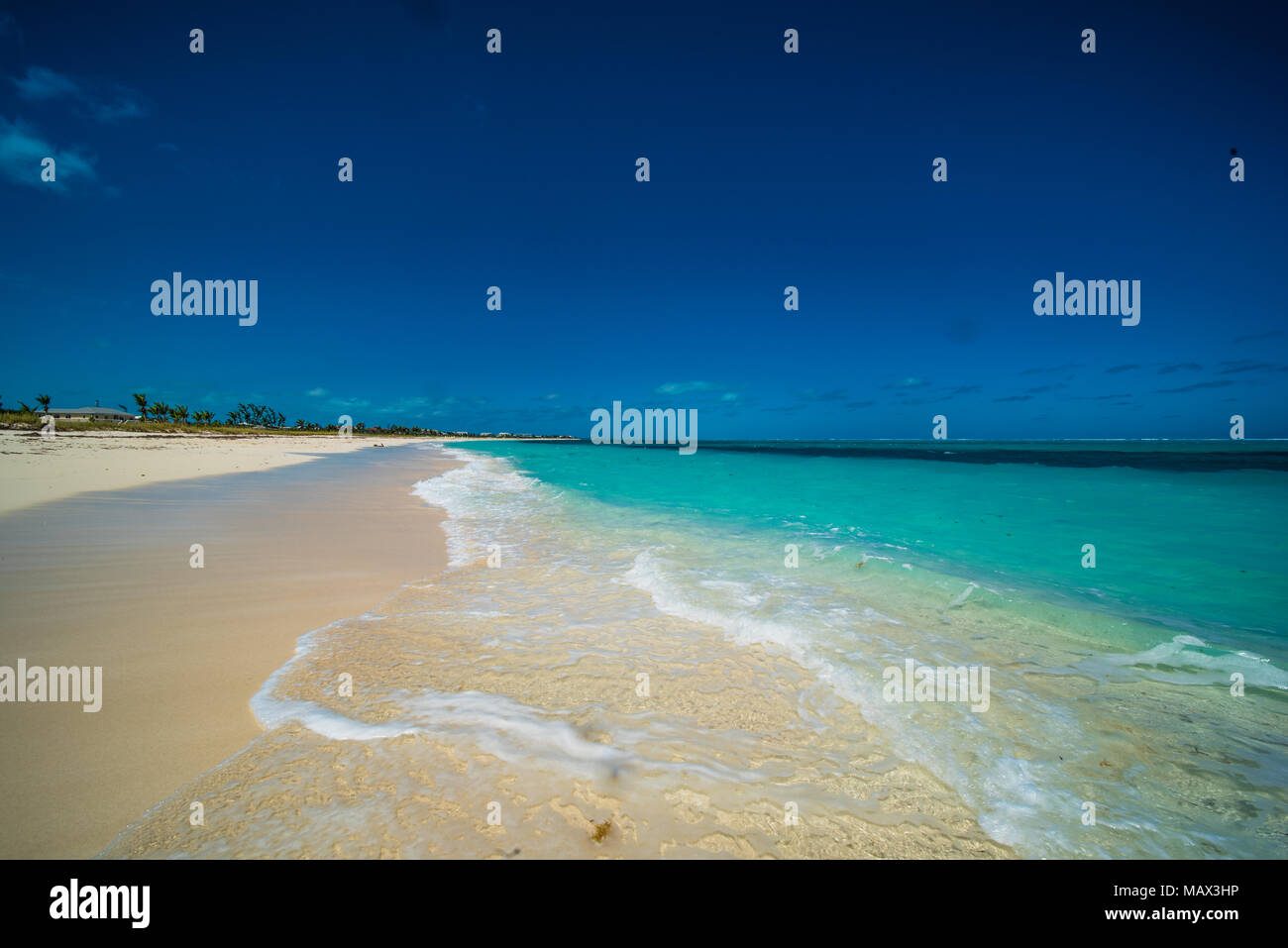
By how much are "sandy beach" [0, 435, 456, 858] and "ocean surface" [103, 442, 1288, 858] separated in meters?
0.35

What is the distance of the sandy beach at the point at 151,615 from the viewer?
2635mm

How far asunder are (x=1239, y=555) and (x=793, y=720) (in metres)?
12.6

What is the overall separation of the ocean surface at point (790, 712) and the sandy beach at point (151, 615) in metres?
0.35

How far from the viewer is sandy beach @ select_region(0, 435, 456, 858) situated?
2.63 m

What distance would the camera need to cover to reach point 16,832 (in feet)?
7.48

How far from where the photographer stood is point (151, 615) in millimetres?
4914
